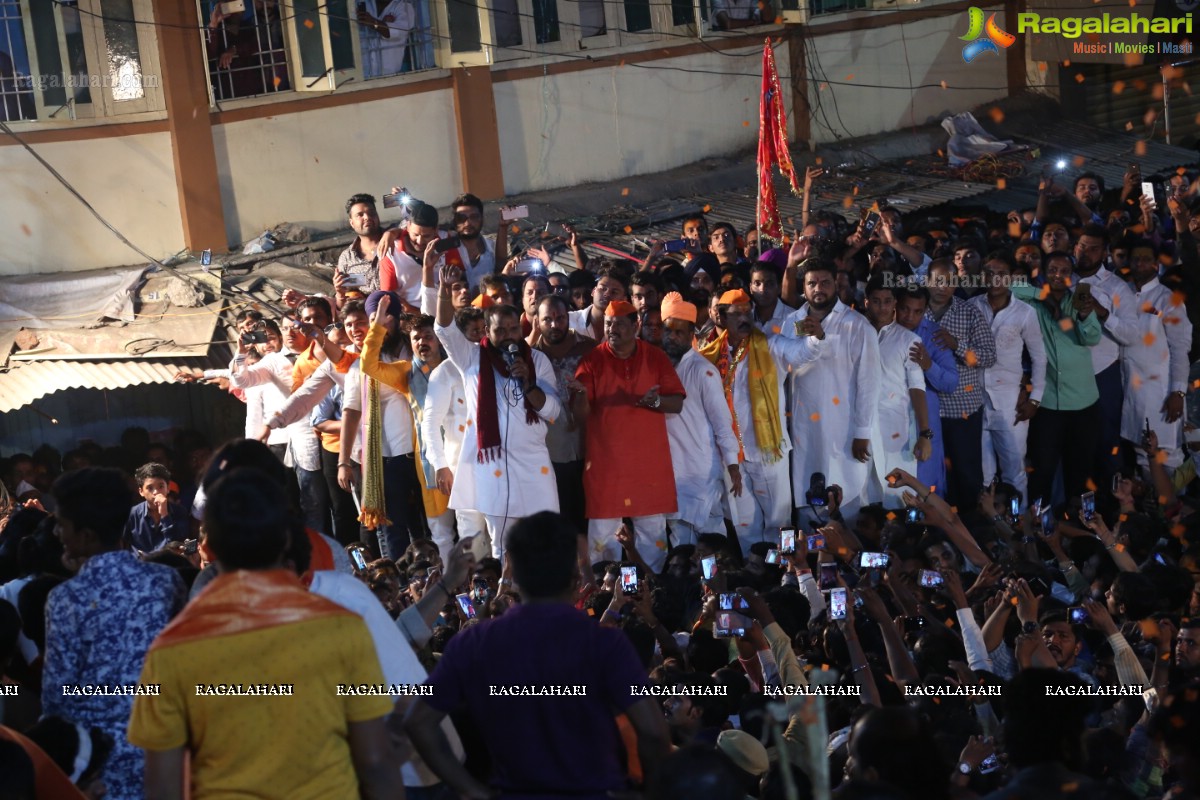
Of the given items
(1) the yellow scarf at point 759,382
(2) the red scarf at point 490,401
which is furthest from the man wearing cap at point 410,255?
(1) the yellow scarf at point 759,382

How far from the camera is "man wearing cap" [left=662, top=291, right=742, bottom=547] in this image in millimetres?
8984

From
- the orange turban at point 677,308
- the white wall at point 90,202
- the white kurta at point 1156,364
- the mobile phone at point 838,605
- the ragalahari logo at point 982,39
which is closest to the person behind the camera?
the mobile phone at point 838,605

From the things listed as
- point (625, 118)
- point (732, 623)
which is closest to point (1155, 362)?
point (732, 623)

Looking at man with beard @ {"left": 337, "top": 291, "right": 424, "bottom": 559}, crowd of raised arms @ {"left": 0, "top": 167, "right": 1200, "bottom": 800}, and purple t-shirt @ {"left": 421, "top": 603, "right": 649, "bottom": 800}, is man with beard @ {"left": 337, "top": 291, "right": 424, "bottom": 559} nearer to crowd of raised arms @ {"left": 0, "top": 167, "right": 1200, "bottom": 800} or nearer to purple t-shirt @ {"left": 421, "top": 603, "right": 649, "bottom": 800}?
crowd of raised arms @ {"left": 0, "top": 167, "right": 1200, "bottom": 800}

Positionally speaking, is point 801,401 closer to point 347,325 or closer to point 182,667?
point 347,325

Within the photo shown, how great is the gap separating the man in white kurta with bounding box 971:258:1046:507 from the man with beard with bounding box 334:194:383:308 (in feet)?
13.3

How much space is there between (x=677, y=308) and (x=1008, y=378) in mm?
2401

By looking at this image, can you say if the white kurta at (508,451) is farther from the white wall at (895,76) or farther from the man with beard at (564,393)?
the white wall at (895,76)

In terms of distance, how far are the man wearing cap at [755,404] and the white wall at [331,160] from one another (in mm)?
6036

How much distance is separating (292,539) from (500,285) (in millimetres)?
4626

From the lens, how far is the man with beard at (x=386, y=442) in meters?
9.28

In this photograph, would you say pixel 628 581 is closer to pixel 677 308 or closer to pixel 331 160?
pixel 677 308

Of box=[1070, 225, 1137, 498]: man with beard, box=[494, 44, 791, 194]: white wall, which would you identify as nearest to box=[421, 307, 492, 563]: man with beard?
box=[1070, 225, 1137, 498]: man with beard

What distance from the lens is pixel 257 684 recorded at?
11.9 ft
